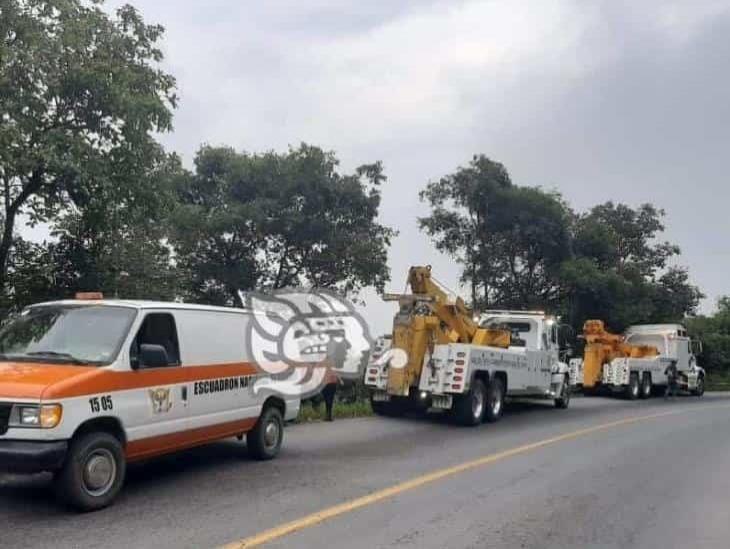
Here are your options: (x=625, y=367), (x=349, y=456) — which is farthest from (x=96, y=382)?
(x=625, y=367)

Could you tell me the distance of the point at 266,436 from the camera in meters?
9.41

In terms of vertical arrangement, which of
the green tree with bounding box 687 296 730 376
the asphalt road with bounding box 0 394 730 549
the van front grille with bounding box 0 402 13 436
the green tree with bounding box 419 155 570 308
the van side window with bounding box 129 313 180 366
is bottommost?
the asphalt road with bounding box 0 394 730 549

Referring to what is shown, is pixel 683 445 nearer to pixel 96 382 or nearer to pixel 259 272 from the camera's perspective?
pixel 96 382

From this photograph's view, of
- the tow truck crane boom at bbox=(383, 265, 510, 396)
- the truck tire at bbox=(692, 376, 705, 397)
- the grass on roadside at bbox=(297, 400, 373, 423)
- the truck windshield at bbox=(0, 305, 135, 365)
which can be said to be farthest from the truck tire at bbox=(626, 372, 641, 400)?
the truck windshield at bbox=(0, 305, 135, 365)

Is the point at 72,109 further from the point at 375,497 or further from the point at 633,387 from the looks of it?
the point at 633,387

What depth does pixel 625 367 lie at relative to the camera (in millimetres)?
25297

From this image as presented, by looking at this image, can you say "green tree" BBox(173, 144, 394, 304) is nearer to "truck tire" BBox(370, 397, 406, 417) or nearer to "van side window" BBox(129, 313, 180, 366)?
"truck tire" BBox(370, 397, 406, 417)

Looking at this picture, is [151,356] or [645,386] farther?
[645,386]

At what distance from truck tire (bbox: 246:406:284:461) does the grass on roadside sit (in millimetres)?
3867

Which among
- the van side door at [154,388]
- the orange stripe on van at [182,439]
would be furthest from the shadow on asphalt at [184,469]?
the van side door at [154,388]

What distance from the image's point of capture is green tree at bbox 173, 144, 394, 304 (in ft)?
72.5

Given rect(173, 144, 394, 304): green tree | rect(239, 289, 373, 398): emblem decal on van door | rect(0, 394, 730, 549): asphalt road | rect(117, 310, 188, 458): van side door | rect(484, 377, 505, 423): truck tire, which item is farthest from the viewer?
rect(173, 144, 394, 304): green tree

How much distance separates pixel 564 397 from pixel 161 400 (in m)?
14.3

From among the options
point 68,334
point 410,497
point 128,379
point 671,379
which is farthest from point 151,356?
point 671,379
